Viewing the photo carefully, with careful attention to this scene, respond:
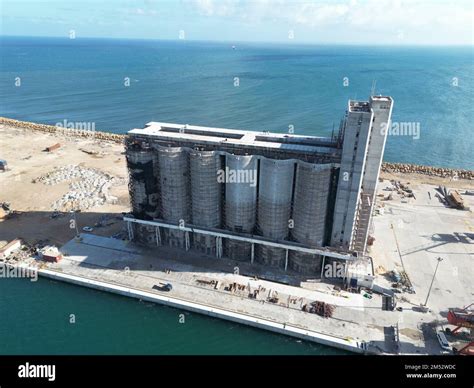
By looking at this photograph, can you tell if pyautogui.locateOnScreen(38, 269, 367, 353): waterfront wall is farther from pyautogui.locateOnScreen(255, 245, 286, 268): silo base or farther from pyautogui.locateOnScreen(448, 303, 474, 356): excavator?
pyautogui.locateOnScreen(255, 245, 286, 268): silo base

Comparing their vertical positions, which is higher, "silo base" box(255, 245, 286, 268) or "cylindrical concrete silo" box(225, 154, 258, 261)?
"cylindrical concrete silo" box(225, 154, 258, 261)

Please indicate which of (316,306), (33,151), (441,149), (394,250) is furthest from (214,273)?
(441,149)

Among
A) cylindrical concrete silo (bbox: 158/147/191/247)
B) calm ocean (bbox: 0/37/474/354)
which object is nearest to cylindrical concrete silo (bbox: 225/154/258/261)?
cylindrical concrete silo (bbox: 158/147/191/247)

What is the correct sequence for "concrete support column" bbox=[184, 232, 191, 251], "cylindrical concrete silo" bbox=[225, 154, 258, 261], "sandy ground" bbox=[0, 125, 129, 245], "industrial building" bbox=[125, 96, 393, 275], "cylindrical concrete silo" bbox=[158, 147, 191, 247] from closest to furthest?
"industrial building" bbox=[125, 96, 393, 275] → "cylindrical concrete silo" bbox=[225, 154, 258, 261] → "cylindrical concrete silo" bbox=[158, 147, 191, 247] → "concrete support column" bbox=[184, 232, 191, 251] → "sandy ground" bbox=[0, 125, 129, 245]

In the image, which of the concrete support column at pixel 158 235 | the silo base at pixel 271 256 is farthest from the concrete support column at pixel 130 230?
the silo base at pixel 271 256

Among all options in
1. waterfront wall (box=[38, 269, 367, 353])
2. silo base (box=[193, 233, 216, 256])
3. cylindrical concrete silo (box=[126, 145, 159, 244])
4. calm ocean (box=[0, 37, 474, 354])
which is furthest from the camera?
silo base (box=[193, 233, 216, 256])

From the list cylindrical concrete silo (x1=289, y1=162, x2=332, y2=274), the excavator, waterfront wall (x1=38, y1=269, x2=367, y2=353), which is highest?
cylindrical concrete silo (x1=289, y1=162, x2=332, y2=274)

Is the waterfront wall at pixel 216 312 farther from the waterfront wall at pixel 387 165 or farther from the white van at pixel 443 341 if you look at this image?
the waterfront wall at pixel 387 165
